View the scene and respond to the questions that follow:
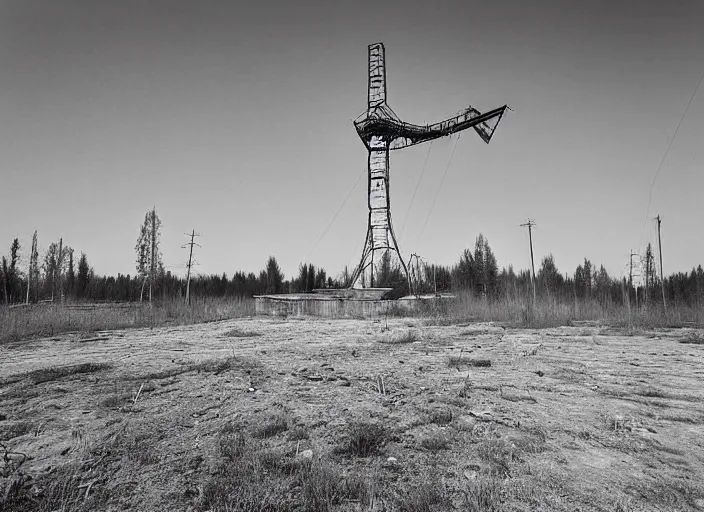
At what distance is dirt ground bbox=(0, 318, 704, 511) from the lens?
7.02 ft

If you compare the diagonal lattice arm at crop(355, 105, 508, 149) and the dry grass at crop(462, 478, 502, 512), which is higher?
the diagonal lattice arm at crop(355, 105, 508, 149)

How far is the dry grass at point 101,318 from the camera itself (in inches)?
392

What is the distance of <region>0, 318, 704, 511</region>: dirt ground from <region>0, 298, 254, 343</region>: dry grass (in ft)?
17.2

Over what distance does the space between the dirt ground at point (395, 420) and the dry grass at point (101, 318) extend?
5.24 m

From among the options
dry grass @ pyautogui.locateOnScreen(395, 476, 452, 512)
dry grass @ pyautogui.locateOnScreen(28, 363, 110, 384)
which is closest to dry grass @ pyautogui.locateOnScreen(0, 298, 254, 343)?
dry grass @ pyautogui.locateOnScreen(28, 363, 110, 384)

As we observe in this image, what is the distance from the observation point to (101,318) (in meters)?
13.2

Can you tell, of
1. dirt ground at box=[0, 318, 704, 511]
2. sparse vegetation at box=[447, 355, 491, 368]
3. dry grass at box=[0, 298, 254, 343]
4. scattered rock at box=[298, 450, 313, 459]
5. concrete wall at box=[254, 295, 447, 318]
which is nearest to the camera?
dirt ground at box=[0, 318, 704, 511]

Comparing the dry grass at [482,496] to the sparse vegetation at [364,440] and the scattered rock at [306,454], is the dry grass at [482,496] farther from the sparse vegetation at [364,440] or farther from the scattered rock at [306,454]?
the scattered rock at [306,454]

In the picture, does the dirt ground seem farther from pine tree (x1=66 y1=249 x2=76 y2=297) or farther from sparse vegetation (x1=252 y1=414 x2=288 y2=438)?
pine tree (x1=66 y1=249 x2=76 y2=297)

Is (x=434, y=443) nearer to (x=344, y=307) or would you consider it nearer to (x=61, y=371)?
(x=61, y=371)

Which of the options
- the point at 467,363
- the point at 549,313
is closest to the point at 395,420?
the point at 467,363

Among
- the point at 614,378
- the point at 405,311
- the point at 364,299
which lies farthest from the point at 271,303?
the point at 614,378

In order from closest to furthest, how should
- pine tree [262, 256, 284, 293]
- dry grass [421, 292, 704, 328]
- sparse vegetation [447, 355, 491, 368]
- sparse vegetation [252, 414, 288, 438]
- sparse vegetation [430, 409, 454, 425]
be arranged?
sparse vegetation [252, 414, 288, 438] → sparse vegetation [430, 409, 454, 425] → sparse vegetation [447, 355, 491, 368] → dry grass [421, 292, 704, 328] → pine tree [262, 256, 284, 293]

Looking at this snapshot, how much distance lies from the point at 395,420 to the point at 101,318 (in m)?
13.4
